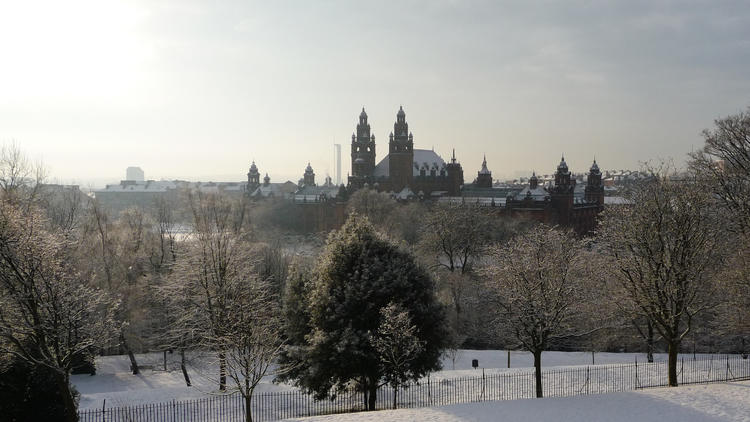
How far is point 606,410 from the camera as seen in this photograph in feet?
57.1

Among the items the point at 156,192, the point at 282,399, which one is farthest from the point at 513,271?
the point at 156,192

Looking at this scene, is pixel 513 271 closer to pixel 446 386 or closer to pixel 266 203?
pixel 446 386

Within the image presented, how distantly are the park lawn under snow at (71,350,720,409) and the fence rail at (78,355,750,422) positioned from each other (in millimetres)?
2013

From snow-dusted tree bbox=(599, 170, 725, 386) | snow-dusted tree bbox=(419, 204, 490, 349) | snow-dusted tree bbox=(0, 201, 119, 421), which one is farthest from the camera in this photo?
snow-dusted tree bbox=(419, 204, 490, 349)

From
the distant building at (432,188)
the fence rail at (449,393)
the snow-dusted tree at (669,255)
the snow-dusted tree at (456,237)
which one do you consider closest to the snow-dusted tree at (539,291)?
the snow-dusted tree at (669,255)

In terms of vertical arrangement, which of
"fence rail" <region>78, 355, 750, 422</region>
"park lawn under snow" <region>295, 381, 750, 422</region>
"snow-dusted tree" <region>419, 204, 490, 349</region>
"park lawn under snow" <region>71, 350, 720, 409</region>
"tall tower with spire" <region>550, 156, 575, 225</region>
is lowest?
"park lawn under snow" <region>71, 350, 720, 409</region>

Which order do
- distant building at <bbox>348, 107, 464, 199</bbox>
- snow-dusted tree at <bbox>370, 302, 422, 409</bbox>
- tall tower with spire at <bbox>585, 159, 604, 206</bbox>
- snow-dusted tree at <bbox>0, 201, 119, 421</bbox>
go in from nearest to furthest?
1. snow-dusted tree at <bbox>0, 201, 119, 421</bbox>
2. snow-dusted tree at <bbox>370, 302, 422, 409</bbox>
3. tall tower with spire at <bbox>585, 159, 604, 206</bbox>
4. distant building at <bbox>348, 107, 464, 199</bbox>

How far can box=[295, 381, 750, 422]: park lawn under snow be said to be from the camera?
16656mm

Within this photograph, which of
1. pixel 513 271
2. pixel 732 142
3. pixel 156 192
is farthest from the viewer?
pixel 156 192

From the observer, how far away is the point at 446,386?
24.7 meters

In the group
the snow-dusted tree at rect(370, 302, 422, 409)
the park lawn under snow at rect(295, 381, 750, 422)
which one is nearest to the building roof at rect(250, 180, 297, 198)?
the snow-dusted tree at rect(370, 302, 422, 409)

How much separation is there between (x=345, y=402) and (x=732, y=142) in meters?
28.7

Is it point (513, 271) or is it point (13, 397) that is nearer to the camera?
point (13, 397)

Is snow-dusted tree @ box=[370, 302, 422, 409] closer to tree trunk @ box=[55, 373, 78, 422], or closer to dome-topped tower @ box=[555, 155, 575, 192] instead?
tree trunk @ box=[55, 373, 78, 422]
